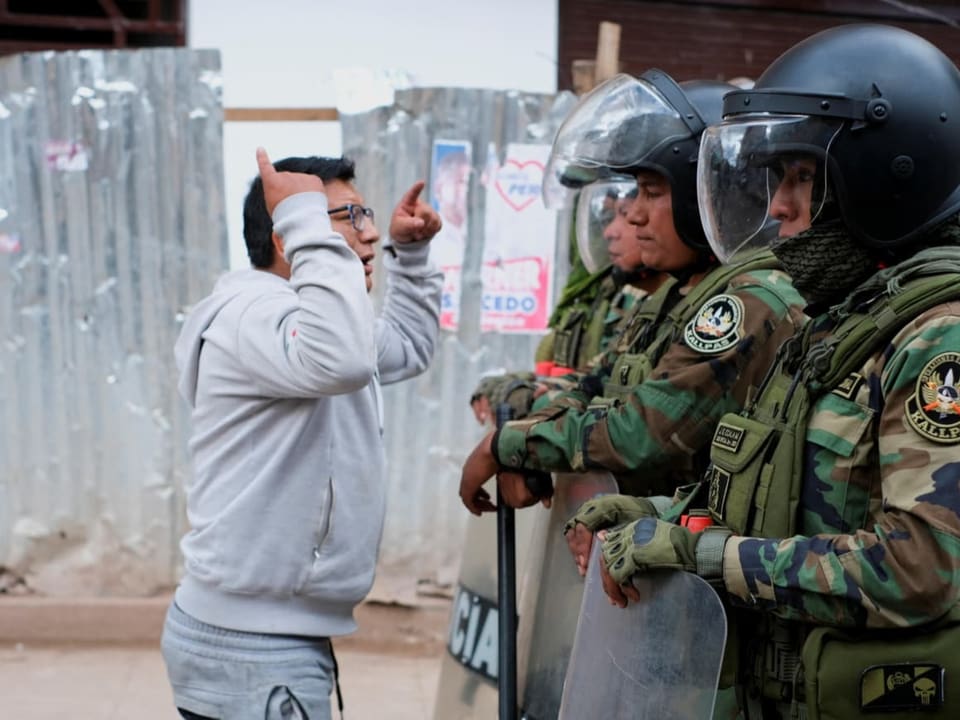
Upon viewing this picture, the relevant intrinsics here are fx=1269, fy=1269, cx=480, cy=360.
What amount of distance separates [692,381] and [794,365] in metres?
0.51

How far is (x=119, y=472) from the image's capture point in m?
5.39

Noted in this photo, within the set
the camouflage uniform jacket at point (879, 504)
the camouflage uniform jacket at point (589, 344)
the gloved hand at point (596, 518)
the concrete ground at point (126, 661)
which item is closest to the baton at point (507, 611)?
the gloved hand at point (596, 518)

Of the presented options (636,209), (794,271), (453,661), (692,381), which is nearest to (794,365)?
(794,271)

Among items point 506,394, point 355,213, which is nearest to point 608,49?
point 506,394

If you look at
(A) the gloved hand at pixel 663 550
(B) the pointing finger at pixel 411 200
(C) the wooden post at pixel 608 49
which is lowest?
(A) the gloved hand at pixel 663 550

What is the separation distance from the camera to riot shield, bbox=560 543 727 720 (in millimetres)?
1953

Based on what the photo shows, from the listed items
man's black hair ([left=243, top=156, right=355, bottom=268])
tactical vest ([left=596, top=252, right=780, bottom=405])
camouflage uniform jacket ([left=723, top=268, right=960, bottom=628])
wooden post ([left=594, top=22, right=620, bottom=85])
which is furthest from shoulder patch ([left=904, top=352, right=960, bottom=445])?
wooden post ([left=594, top=22, right=620, bottom=85])

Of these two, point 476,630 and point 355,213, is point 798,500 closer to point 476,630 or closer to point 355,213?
point 355,213

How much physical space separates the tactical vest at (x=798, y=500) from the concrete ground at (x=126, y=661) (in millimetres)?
2995

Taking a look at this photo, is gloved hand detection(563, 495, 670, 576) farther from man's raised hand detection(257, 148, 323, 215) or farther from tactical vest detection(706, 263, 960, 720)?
man's raised hand detection(257, 148, 323, 215)

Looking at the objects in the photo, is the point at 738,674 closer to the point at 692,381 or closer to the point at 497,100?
the point at 692,381

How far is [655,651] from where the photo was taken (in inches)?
79.7

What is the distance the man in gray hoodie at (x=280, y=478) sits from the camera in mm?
2438

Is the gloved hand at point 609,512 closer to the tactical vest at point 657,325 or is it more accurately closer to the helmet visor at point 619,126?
the tactical vest at point 657,325
